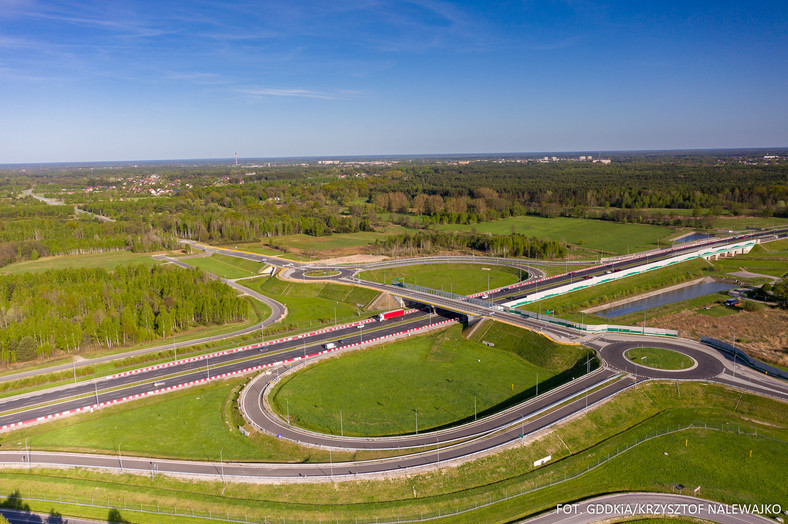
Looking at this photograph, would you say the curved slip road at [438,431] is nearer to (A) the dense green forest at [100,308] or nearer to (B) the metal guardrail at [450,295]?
(B) the metal guardrail at [450,295]

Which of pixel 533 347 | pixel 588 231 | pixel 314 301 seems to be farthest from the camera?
pixel 588 231

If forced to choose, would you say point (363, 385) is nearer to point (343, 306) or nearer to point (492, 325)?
point (492, 325)

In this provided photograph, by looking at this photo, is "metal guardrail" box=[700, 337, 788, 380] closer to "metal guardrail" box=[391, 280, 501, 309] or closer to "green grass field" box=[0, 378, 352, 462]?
"metal guardrail" box=[391, 280, 501, 309]

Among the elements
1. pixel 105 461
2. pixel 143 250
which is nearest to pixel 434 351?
pixel 105 461

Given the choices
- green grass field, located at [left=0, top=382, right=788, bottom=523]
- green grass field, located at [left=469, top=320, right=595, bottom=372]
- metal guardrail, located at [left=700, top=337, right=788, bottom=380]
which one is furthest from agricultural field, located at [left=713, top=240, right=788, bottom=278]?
green grass field, located at [left=0, top=382, right=788, bottom=523]

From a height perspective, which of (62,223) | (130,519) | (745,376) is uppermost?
(62,223)

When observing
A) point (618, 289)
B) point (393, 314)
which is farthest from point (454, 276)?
point (618, 289)

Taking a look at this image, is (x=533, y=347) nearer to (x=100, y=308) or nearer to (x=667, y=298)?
(x=667, y=298)
